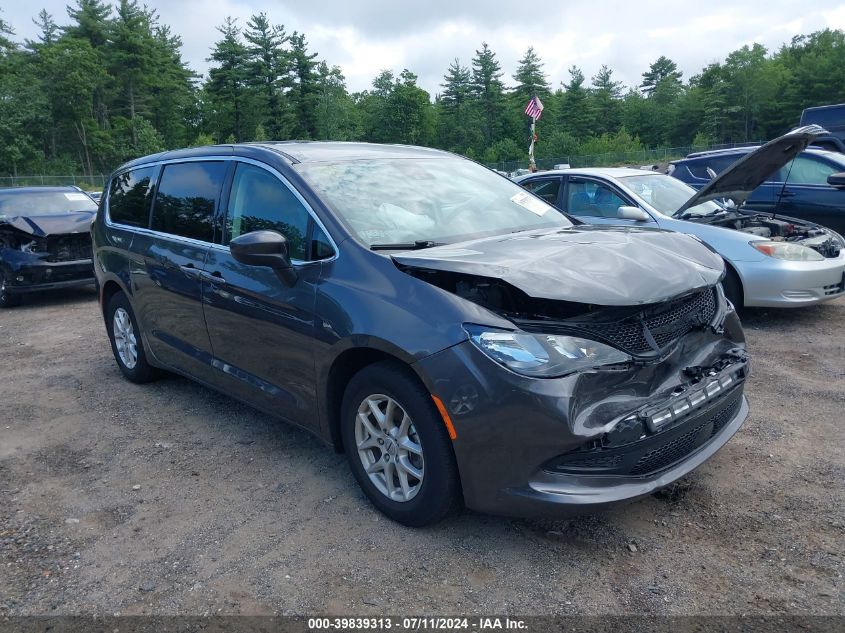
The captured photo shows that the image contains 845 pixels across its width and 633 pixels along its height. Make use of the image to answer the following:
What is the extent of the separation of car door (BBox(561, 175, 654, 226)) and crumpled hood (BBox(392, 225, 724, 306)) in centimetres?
351

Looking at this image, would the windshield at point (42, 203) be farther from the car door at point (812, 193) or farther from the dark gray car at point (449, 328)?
the car door at point (812, 193)

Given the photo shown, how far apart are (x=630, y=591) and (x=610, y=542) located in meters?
0.35

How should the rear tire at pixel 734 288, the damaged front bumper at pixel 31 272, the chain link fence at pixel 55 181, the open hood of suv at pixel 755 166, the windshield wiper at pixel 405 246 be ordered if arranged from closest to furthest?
the windshield wiper at pixel 405 246
the open hood of suv at pixel 755 166
the rear tire at pixel 734 288
the damaged front bumper at pixel 31 272
the chain link fence at pixel 55 181

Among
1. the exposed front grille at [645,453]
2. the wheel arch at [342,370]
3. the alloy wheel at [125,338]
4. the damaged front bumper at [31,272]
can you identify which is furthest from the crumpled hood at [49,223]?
the exposed front grille at [645,453]

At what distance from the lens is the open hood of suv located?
572cm

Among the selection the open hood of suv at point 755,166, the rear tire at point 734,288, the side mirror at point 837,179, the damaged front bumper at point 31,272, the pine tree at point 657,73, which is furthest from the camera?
the pine tree at point 657,73

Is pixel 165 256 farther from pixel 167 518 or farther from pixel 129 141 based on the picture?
pixel 129 141

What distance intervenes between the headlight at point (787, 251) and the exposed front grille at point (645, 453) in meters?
3.76

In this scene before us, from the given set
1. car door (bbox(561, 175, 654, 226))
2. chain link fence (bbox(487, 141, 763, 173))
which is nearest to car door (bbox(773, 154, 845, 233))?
car door (bbox(561, 175, 654, 226))

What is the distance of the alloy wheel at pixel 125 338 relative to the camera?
5414 millimetres

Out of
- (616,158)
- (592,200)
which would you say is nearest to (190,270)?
(592,200)

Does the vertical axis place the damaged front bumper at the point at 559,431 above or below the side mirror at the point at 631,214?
below

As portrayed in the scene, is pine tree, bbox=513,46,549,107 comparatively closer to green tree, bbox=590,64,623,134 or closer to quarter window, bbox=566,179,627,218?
green tree, bbox=590,64,623,134

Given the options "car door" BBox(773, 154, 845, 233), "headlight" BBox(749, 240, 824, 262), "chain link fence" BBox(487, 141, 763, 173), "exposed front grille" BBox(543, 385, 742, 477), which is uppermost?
"car door" BBox(773, 154, 845, 233)
